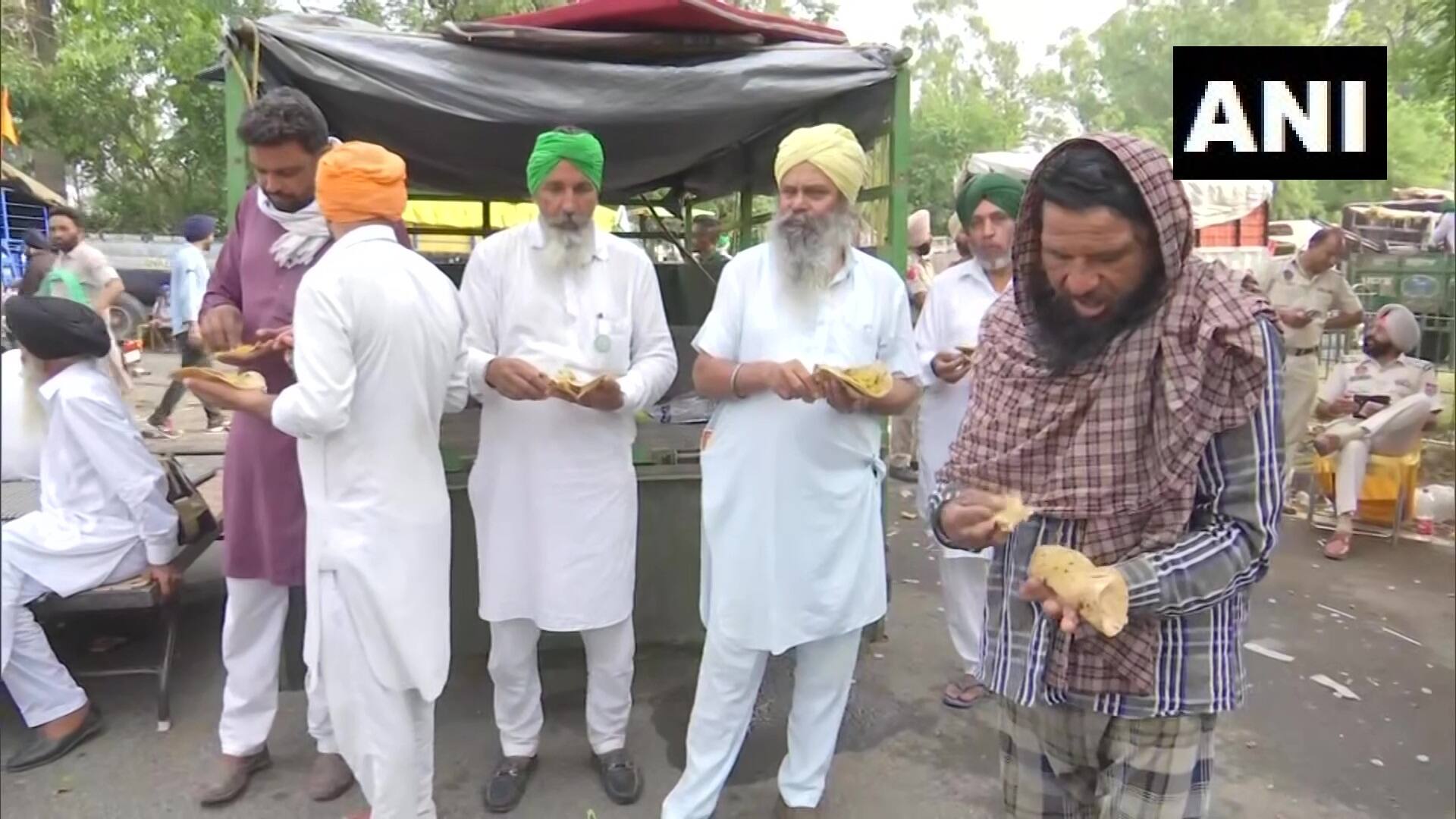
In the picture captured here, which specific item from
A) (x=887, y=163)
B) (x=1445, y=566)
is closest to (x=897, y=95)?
(x=887, y=163)

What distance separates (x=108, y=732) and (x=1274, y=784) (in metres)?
4.04

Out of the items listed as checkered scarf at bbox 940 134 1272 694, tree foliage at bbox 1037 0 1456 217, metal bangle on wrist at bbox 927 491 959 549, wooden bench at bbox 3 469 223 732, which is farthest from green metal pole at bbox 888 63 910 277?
wooden bench at bbox 3 469 223 732

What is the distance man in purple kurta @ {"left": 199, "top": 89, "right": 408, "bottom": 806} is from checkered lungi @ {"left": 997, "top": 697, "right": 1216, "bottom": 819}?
2.13 meters

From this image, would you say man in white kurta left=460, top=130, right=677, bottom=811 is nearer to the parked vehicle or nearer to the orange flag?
the orange flag

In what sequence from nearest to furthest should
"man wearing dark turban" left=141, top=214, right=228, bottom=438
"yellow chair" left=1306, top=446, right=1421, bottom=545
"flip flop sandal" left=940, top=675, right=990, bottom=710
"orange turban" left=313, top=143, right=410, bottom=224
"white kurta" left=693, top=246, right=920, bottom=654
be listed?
"orange turban" left=313, top=143, right=410, bottom=224, "white kurta" left=693, top=246, right=920, bottom=654, "flip flop sandal" left=940, top=675, right=990, bottom=710, "yellow chair" left=1306, top=446, right=1421, bottom=545, "man wearing dark turban" left=141, top=214, right=228, bottom=438

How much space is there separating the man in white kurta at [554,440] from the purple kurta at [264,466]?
1.31ft

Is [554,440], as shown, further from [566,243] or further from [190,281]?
[190,281]

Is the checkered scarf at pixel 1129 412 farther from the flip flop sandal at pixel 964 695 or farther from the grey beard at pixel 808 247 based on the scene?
the flip flop sandal at pixel 964 695

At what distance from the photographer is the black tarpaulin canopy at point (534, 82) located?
3.60m

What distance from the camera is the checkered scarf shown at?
1542 mm

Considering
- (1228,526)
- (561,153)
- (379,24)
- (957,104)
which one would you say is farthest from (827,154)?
(957,104)

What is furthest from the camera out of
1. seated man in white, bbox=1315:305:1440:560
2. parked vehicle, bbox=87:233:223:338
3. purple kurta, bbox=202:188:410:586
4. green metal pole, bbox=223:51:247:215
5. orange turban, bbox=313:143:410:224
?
parked vehicle, bbox=87:233:223:338

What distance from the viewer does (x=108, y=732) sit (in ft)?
11.9

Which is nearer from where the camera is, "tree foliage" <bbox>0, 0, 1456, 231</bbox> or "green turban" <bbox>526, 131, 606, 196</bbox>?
"green turban" <bbox>526, 131, 606, 196</bbox>
